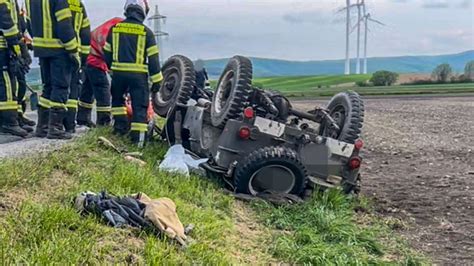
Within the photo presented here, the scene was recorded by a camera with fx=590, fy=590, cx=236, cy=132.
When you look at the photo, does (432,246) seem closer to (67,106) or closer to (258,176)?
(258,176)

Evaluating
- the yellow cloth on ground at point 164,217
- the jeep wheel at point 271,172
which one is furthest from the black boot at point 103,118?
the yellow cloth on ground at point 164,217

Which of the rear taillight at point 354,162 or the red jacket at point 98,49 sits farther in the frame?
the red jacket at point 98,49

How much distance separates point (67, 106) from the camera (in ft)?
22.4

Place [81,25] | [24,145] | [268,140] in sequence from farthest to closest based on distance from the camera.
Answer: [81,25]
[24,145]
[268,140]

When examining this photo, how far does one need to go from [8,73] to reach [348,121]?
3.92m

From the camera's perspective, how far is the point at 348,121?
6508 millimetres

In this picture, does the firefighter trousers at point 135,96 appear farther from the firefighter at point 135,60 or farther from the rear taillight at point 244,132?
the rear taillight at point 244,132

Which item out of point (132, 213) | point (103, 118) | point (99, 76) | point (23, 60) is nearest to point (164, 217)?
point (132, 213)

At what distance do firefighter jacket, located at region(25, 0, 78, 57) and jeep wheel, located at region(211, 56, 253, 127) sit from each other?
1659 millimetres

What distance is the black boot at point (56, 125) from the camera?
256 inches

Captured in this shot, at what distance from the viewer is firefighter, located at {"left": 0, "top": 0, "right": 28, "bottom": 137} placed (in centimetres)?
641

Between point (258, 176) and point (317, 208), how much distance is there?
0.68m

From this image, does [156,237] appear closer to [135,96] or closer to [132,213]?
[132,213]

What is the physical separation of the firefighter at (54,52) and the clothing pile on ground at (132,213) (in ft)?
8.98
